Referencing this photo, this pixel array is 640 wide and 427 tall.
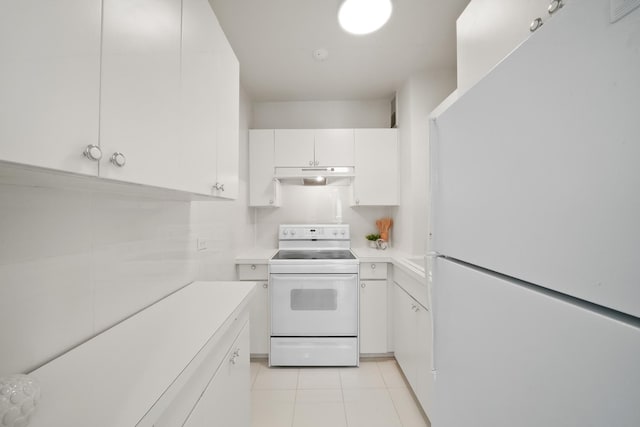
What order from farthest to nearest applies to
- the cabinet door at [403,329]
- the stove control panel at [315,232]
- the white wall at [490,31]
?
the stove control panel at [315,232]
the cabinet door at [403,329]
the white wall at [490,31]

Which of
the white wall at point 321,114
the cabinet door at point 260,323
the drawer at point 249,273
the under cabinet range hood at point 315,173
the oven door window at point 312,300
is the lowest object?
the cabinet door at point 260,323

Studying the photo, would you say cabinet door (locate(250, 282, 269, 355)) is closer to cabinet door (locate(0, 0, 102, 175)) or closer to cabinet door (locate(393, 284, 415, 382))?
cabinet door (locate(393, 284, 415, 382))

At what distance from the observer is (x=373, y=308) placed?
2.19 m

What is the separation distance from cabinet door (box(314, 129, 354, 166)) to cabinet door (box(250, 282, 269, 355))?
52.4 inches

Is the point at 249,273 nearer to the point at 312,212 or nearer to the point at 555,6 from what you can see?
the point at 312,212

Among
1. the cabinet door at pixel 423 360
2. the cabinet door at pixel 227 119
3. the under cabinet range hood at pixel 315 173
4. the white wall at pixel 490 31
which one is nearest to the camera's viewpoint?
the white wall at pixel 490 31

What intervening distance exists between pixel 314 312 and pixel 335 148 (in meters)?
1.55

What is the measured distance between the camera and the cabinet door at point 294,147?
2471mm

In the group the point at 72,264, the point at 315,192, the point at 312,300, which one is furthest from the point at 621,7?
the point at 315,192

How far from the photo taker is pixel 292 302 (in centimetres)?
212

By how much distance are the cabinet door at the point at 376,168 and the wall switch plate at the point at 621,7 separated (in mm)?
2116

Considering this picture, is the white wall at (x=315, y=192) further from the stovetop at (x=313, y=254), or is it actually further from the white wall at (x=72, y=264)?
the white wall at (x=72, y=264)

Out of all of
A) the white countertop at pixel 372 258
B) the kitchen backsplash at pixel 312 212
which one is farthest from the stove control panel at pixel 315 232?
the white countertop at pixel 372 258

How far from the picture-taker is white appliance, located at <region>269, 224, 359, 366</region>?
2.10 m
